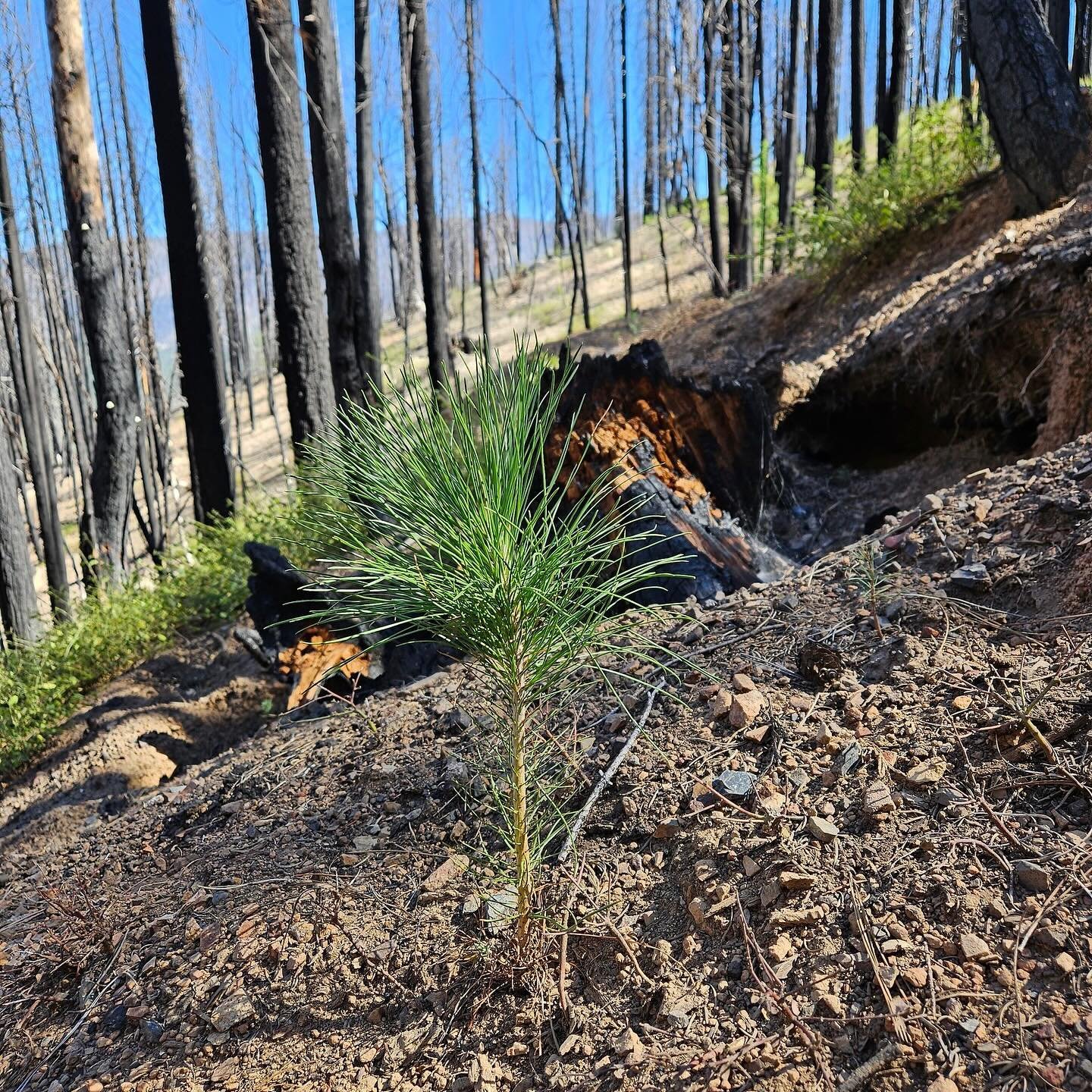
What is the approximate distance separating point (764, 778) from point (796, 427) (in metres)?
4.14

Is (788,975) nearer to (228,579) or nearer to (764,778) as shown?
(764,778)

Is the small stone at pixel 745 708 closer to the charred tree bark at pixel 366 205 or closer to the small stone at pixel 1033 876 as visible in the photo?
the small stone at pixel 1033 876

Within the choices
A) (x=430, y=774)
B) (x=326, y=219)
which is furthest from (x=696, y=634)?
(x=326, y=219)

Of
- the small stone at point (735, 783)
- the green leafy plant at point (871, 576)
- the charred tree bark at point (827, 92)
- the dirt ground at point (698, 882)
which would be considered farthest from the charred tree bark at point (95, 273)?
the charred tree bark at point (827, 92)

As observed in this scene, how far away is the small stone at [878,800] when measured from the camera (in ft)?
6.06

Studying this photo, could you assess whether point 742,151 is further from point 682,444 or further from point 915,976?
point 915,976

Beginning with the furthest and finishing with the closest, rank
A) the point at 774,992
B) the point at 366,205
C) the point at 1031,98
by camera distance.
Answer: the point at 366,205 → the point at 1031,98 → the point at 774,992

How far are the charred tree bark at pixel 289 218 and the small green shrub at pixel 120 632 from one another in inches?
43.1

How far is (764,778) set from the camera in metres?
2.04

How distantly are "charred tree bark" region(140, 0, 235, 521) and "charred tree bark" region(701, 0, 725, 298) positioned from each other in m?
6.83

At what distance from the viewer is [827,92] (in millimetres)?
10602

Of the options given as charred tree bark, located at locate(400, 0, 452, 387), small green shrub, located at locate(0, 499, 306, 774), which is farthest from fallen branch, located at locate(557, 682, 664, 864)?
charred tree bark, located at locate(400, 0, 452, 387)

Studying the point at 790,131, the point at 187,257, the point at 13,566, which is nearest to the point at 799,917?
the point at 187,257

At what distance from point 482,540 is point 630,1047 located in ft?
3.42
